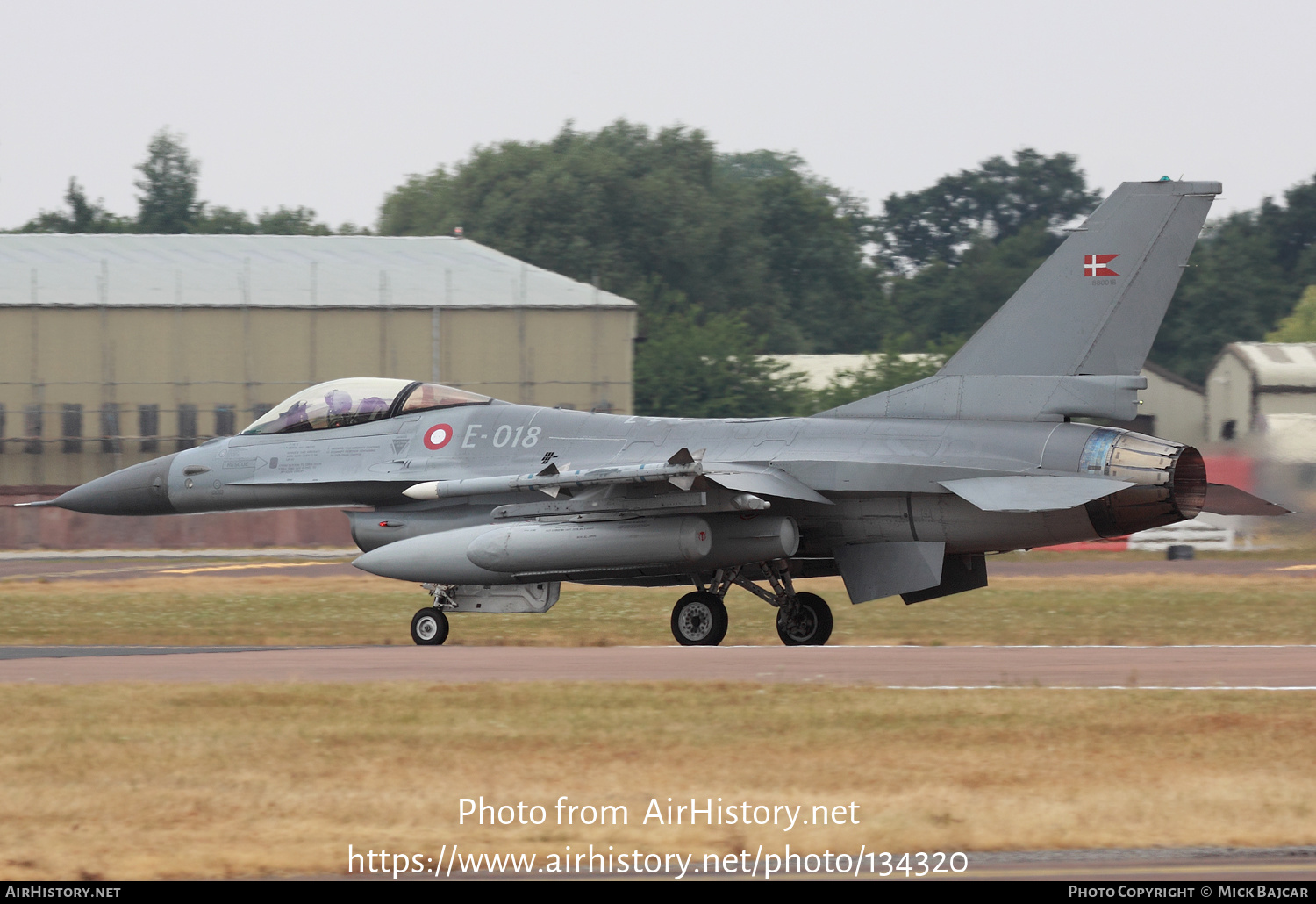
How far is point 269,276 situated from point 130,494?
3141 centimetres

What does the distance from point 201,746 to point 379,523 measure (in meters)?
7.92

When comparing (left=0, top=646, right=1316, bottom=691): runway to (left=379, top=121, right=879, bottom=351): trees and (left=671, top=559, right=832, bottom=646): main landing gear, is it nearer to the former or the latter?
(left=671, top=559, right=832, bottom=646): main landing gear

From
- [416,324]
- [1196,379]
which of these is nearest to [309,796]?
[416,324]

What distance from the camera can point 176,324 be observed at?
47.2 metres

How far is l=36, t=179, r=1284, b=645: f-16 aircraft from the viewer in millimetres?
15852

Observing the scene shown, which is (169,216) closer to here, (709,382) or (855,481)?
(709,382)

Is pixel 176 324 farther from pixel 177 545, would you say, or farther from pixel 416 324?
pixel 177 545

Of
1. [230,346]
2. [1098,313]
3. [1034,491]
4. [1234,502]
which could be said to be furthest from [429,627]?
[230,346]

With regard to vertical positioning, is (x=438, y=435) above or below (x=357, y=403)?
below

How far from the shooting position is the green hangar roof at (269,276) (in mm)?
47781

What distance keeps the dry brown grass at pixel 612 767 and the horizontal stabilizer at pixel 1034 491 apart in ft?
10.0

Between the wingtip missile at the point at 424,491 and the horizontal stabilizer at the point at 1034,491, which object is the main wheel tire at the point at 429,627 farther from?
the horizontal stabilizer at the point at 1034,491

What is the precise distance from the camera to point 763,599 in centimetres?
1748

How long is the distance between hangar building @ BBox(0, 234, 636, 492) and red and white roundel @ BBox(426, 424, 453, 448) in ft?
93.4
